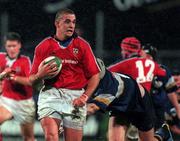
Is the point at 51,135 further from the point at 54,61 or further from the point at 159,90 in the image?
the point at 159,90

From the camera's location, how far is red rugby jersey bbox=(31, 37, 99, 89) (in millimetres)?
8359

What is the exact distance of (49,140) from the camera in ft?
26.8

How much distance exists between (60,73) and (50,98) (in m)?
0.29

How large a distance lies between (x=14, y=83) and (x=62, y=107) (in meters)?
2.98

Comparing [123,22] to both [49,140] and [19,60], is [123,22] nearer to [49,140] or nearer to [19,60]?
[19,60]

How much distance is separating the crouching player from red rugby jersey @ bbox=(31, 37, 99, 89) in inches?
8.7

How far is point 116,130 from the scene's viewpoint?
945cm

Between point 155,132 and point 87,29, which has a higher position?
point 87,29

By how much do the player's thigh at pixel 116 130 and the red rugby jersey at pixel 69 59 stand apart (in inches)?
47.8

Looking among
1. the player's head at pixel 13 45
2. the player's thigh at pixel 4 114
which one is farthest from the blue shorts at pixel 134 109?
the player's head at pixel 13 45

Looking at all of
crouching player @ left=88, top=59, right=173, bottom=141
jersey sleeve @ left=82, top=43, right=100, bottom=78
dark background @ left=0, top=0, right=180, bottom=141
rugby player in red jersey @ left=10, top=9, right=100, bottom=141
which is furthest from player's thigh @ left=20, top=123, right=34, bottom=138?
dark background @ left=0, top=0, right=180, bottom=141

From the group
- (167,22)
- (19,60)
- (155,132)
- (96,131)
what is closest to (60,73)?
(155,132)

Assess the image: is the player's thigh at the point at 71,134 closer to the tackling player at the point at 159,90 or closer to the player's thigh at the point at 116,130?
the player's thigh at the point at 116,130

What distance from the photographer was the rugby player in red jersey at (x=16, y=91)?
1113 cm
